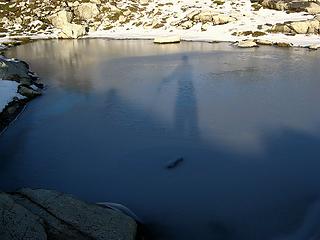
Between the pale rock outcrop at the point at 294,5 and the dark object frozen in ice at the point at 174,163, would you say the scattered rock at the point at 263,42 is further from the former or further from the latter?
the dark object frozen in ice at the point at 174,163

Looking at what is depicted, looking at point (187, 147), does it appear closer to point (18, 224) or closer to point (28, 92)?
point (18, 224)

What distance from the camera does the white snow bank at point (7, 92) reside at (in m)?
27.0

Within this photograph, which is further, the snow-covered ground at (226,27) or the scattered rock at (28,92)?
the snow-covered ground at (226,27)

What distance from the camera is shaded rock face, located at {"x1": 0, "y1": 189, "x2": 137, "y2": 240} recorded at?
1061 cm

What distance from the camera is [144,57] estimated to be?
46.6 m

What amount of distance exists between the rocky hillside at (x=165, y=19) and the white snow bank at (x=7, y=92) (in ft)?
122

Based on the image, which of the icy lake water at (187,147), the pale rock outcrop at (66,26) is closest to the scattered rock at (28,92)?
the icy lake water at (187,147)

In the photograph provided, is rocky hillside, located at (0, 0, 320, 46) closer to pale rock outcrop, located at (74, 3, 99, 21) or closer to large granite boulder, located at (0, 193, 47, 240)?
pale rock outcrop, located at (74, 3, 99, 21)

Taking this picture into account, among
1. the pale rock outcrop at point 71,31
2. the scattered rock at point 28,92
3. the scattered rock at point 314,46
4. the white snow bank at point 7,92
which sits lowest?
the pale rock outcrop at point 71,31

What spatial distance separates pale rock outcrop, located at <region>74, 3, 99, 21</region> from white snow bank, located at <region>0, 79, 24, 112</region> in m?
60.4

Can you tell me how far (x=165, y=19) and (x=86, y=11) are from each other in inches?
836

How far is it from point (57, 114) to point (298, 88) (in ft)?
58.9

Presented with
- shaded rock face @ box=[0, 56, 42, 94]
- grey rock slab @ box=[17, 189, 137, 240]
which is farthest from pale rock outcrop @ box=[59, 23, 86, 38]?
grey rock slab @ box=[17, 189, 137, 240]

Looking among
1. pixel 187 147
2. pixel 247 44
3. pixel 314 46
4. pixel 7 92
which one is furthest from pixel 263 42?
pixel 187 147
